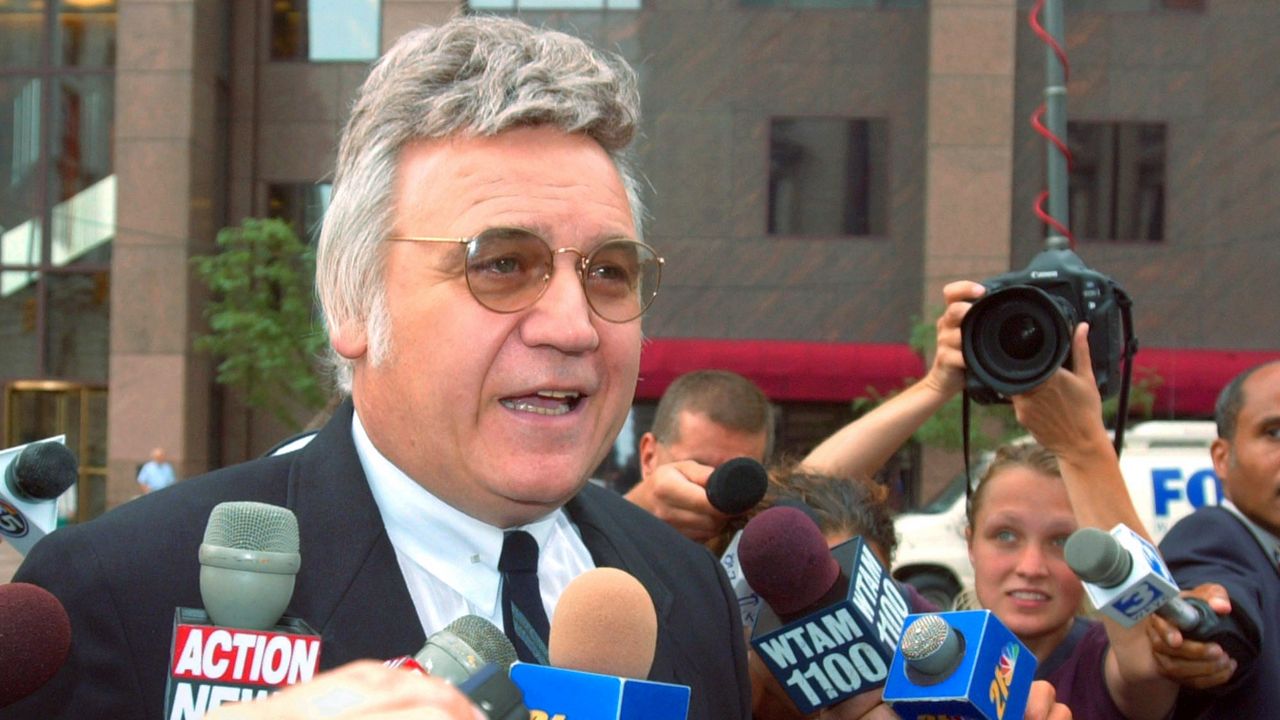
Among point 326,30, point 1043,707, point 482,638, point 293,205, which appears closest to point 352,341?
point 482,638

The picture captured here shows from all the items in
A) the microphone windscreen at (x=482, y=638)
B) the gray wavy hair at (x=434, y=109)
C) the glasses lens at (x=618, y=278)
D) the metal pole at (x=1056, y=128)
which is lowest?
the microphone windscreen at (x=482, y=638)

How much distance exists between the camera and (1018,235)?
19812 mm

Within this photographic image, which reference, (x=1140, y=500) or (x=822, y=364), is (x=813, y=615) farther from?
(x=822, y=364)

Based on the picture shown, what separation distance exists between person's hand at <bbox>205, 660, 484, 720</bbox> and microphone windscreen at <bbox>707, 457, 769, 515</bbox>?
190 cm

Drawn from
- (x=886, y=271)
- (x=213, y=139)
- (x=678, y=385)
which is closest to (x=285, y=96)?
(x=213, y=139)

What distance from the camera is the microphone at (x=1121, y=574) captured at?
2.01 meters

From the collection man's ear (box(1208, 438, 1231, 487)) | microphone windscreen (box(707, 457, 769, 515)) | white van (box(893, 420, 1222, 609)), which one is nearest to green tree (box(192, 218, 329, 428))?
white van (box(893, 420, 1222, 609))

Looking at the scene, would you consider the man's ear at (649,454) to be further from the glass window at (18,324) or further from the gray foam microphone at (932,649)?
the glass window at (18,324)

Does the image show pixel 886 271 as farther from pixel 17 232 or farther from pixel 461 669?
pixel 461 669

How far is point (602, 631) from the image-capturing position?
146cm

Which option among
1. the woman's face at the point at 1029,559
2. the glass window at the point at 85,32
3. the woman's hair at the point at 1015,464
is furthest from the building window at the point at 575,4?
the woman's face at the point at 1029,559

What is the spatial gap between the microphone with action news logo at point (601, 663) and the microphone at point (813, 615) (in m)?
0.67

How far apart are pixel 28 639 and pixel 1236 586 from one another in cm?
227

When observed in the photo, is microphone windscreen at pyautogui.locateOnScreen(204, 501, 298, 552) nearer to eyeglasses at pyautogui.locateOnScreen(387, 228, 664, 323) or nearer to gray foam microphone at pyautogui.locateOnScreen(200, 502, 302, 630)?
gray foam microphone at pyautogui.locateOnScreen(200, 502, 302, 630)
